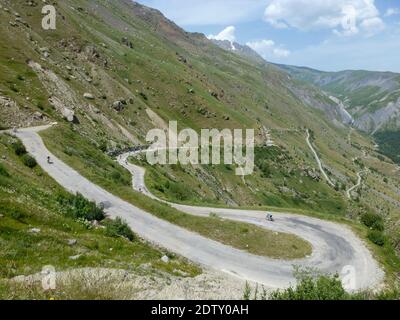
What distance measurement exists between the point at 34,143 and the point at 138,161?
24.0 m

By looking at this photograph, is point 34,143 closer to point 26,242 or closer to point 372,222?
point 26,242

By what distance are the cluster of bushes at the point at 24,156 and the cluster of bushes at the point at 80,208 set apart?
9.99 metres

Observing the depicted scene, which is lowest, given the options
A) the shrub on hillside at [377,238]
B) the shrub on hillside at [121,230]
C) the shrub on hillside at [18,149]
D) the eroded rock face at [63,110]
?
the shrub on hillside at [377,238]

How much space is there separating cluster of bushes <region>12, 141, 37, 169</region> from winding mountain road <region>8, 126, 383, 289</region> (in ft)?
4.77

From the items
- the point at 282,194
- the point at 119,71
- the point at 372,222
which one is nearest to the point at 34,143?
the point at 372,222

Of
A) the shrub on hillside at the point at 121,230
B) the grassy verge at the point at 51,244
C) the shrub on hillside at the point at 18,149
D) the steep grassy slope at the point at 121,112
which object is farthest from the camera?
the steep grassy slope at the point at 121,112

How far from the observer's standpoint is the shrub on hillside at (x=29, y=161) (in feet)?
150

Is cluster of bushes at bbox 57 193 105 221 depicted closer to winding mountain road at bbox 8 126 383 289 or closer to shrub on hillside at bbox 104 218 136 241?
shrub on hillside at bbox 104 218 136 241

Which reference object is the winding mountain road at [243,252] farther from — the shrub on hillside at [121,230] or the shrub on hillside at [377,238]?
the shrub on hillside at [121,230]

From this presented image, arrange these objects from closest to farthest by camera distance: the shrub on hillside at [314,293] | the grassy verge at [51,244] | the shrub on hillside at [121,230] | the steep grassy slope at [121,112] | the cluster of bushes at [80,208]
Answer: the shrub on hillside at [314,293] < the grassy verge at [51,244] < the shrub on hillside at [121,230] < the cluster of bushes at [80,208] < the steep grassy slope at [121,112]

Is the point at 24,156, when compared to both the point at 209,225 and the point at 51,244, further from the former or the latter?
the point at 51,244

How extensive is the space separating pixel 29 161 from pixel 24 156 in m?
1.37

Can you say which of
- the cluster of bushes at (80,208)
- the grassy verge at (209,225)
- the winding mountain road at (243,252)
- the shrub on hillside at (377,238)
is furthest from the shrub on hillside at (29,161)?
the shrub on hillside at (377,238)

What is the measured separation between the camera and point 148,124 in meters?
120
